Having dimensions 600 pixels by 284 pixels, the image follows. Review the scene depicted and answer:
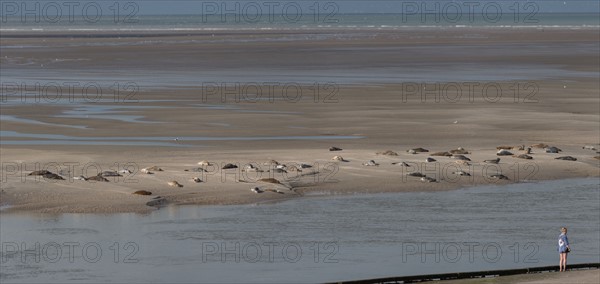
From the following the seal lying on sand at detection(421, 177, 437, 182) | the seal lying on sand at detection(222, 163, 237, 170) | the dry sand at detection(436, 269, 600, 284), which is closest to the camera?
the dry sand at detection(436, 269, 600, 284)

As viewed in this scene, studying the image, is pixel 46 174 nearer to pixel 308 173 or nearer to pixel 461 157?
pixel 308 173

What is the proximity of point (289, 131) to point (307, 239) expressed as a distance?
45.3 feet

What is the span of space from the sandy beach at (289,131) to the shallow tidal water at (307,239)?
1.14 m

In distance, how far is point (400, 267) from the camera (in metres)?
16.1

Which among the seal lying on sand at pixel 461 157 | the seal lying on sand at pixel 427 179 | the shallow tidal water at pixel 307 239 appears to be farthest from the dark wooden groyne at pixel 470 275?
the seal lying on sand at pixel 461 157

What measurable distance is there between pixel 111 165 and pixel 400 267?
10.6 m

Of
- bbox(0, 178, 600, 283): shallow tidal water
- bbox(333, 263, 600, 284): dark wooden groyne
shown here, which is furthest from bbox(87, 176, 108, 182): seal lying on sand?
bbox(333, 263, 600, 284): dark wooden groyne

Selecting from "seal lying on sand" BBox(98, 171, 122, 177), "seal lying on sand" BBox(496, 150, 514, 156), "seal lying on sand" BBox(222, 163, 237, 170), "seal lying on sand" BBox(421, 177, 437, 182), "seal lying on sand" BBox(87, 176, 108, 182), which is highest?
"seal lying on sand" BBox(496, 150, 514, 156)

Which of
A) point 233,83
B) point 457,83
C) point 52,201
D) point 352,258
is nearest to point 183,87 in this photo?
point 233,83

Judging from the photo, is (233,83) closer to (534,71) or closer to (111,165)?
(534,71)

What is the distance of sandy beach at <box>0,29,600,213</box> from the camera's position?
22.7 meters

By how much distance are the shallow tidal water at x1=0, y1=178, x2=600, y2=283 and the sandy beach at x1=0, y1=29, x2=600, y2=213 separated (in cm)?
114

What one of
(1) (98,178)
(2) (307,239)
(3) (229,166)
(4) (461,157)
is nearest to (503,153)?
(4) (461,157)

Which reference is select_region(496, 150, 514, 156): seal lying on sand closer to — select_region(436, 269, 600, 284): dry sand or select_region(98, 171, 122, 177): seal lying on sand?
select_region(98, 171, 122, 177): seal lying on sand
